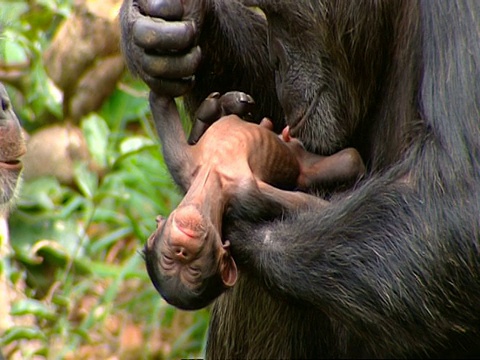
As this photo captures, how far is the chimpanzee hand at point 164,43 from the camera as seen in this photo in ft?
11.2

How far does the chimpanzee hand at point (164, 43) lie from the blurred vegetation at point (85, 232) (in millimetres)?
1425

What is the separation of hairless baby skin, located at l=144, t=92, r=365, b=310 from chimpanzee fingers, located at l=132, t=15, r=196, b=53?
0.18 metres

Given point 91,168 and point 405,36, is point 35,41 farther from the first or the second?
point 405,36

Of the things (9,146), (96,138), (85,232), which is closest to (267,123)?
(9,146)

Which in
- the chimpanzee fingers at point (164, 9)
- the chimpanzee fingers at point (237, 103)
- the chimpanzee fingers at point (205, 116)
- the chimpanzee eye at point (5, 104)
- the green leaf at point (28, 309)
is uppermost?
the chimpanzee fingers at point (164, 9)

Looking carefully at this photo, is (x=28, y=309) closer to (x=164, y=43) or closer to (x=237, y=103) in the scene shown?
(x=237, y=103)

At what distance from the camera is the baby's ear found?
3.20 m

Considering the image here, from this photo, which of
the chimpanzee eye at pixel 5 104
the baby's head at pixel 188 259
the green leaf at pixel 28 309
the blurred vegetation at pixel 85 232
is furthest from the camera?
the blurred vegetation at pixel 85 232

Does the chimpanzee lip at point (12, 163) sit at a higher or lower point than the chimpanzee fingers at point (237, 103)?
lower

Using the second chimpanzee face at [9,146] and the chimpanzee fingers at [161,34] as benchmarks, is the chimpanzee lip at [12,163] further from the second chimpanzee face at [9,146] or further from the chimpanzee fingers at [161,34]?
the chimpanzee fingers at [161,34]

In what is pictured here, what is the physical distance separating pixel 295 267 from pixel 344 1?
769 millimetres

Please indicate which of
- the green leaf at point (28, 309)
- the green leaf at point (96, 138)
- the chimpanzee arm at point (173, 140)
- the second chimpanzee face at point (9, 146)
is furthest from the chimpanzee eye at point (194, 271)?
the green leaf at point (96, 138)

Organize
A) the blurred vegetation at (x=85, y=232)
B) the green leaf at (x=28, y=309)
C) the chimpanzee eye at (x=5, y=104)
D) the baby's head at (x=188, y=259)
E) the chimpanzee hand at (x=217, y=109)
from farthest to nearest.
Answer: the blurred vegetation at (x=85, y=232) → the green leaf at (x=28, y=309) → the chimpanzee eye at (x=5, y=104) → the chimpanzee hand at (x=217, y=109) → the baby's head at (x=188, y=259)

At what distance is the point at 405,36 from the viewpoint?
11.1 ft
